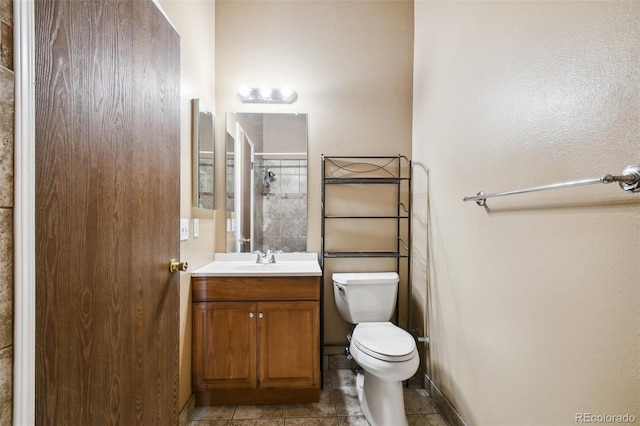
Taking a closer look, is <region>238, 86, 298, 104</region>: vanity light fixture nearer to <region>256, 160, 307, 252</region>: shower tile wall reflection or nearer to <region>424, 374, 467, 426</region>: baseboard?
<region>256, 160, 307, 252</region>: shower tile wall reflection

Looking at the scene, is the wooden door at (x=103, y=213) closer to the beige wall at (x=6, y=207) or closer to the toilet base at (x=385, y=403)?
the beige wall at (x=6, y=207)

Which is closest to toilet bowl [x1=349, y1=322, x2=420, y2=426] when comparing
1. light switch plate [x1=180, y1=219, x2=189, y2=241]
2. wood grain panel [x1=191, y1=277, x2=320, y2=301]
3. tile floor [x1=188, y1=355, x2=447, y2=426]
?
tile floor [x1=188, y1=355, x2=447, y2=426]

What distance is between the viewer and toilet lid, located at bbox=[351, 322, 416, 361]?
1.46 metres

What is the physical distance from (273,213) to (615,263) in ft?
6.18

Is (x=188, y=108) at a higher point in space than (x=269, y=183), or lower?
higher

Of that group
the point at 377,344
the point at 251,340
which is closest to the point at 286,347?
the point at 251,340

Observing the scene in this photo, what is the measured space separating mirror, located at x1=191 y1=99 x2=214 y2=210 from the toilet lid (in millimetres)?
1282

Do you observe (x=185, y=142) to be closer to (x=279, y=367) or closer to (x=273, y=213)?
(x=273, y=213)

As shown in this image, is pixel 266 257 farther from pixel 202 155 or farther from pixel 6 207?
pixel 6 207

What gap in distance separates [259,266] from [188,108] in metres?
1.14

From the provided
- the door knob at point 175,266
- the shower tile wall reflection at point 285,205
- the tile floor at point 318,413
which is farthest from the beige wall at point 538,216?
the door knob at point 175,266

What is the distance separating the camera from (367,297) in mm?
1944

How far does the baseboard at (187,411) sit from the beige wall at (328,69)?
0.98 meters

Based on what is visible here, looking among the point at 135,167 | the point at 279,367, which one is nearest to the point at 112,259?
the point at 135,167
